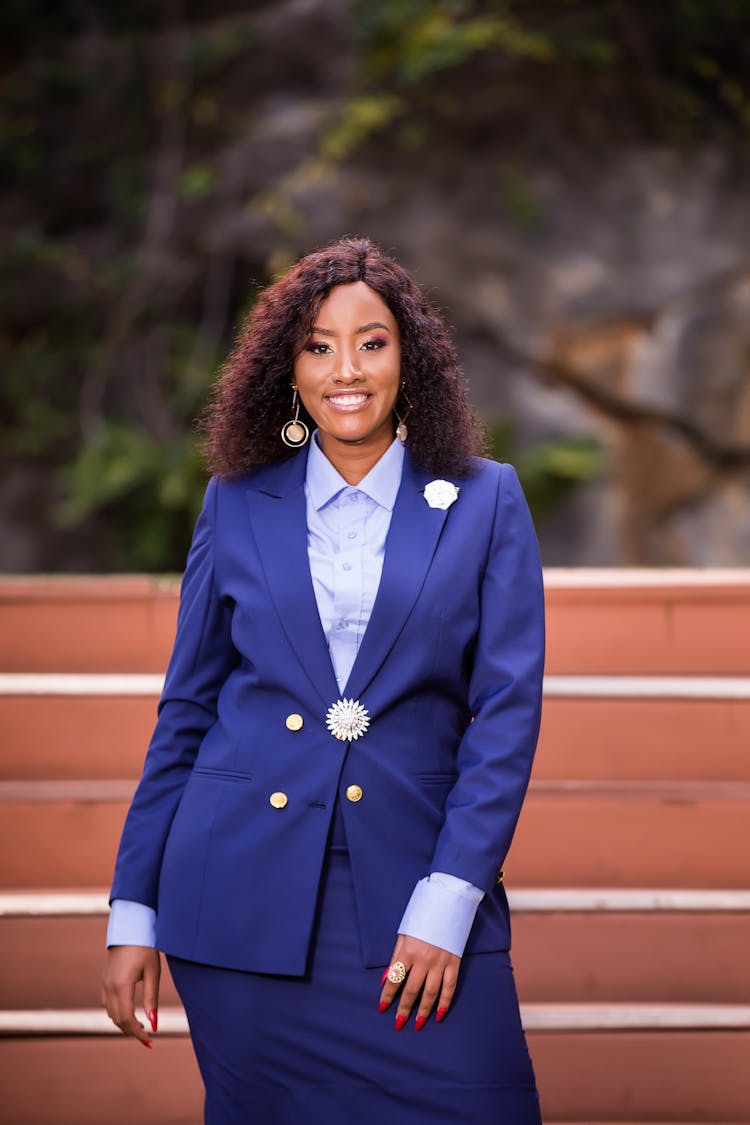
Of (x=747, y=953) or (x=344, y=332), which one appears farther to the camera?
(x=747, y=953)

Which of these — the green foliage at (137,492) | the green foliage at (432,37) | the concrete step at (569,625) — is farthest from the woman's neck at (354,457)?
the green foliage at (432,37)

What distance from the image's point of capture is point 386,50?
8.42m

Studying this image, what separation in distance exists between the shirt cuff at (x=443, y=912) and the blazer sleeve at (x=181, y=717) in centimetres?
40

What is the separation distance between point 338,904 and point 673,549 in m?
7.40

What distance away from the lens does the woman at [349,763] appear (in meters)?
Answer: 1.70

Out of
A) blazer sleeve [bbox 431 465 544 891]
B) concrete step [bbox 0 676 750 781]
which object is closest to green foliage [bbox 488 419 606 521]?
concrete step [bbox 0 676 750 781]

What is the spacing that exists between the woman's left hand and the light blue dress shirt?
1 cm

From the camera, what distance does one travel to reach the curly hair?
1905 mm

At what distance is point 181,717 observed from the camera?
6.21ft

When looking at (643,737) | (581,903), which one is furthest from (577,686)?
(581,903)

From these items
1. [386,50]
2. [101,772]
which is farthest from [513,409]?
[101,772]

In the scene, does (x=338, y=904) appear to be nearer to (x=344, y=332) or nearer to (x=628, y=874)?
(x=344, y=332)

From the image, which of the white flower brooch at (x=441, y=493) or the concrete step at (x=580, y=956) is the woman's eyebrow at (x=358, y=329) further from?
the concrete step at (x=580, y=956)

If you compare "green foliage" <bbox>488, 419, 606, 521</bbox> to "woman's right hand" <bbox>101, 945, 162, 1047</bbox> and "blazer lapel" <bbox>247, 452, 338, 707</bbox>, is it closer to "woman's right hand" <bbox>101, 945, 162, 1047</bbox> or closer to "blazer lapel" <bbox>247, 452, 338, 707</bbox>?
"blazer lapel" <bbox>247, 452, 338, 707</bbox>
